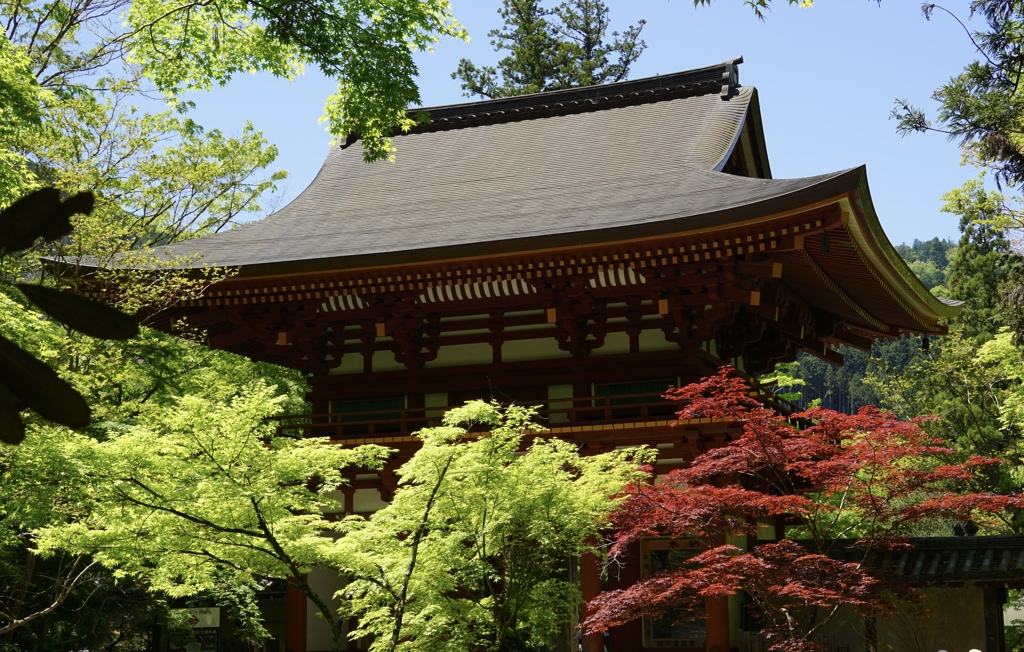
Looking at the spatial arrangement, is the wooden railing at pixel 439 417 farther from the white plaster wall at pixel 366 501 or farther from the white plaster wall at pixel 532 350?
the white plaster wall at pixel 366 501

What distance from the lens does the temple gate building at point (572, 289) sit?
41.4ft

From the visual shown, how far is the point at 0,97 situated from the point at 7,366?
→ 32.2ft

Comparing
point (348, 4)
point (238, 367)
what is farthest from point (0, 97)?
point (238, 367)

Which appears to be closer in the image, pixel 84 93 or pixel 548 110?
pixel 84 93

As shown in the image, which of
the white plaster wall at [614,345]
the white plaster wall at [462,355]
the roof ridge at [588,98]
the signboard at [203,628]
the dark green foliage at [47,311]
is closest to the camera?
the dark green foliage at [47,311]

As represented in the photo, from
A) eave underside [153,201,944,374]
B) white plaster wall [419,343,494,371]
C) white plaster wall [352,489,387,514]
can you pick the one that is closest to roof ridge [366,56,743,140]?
eave underside [153,201,944,374]

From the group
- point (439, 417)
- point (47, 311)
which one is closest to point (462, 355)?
point (439, 417)

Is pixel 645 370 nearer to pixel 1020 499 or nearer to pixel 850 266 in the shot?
pixel 850 266

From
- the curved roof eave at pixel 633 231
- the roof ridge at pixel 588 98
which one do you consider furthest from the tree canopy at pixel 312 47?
the roof ridge at pixel 588 98

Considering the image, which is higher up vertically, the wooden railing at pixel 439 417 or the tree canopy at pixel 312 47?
the tree canopy at pixel 312 47

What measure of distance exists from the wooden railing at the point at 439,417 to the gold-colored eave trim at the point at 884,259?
3.02 meters

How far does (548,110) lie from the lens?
62.6ft

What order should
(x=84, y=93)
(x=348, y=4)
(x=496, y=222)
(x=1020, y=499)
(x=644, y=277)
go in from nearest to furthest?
1. (x=348, y=4)
2. (x=1020, y=499)
3. (x=644, y=277)
4. (x=496, y=222)
5. (x=84, y=93)

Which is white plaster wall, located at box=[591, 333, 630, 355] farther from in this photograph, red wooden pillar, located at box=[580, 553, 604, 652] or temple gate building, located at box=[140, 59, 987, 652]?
red wooden pillar, located at box=[580, 553, 604, 652]
